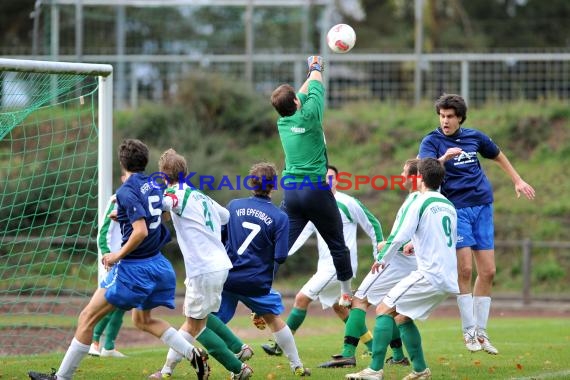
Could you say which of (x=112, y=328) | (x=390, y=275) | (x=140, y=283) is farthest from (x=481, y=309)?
(x=112, y=328)

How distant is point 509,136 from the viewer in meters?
23.2

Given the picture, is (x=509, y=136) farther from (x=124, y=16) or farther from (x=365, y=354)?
(x=365, y=354)

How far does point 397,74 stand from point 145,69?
6.86m

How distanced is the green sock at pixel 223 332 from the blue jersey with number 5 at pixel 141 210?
1024mm

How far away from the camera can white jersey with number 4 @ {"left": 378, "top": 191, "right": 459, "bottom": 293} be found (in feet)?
24.7

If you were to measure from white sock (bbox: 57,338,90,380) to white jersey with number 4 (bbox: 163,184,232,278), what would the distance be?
3.64 ft

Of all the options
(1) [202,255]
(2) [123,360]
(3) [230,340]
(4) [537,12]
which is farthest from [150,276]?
(4) [537,12]

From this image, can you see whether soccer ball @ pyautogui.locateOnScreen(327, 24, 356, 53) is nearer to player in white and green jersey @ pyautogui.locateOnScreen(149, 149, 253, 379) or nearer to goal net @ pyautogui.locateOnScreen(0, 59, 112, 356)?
player in white and green jersey @ pyautogui.locateOnScreen(149, 149, 253, 379)

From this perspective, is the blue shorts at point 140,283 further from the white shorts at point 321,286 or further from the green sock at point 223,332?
the white shorts at point 321,286

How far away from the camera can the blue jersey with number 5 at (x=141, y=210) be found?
7.20 meters

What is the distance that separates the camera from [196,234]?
308 inches

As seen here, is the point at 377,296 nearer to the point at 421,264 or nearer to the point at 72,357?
the point at 421,264

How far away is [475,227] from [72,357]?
166 inches

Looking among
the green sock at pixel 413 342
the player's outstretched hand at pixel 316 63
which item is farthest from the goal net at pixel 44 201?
the green sock at pixel 413 342
